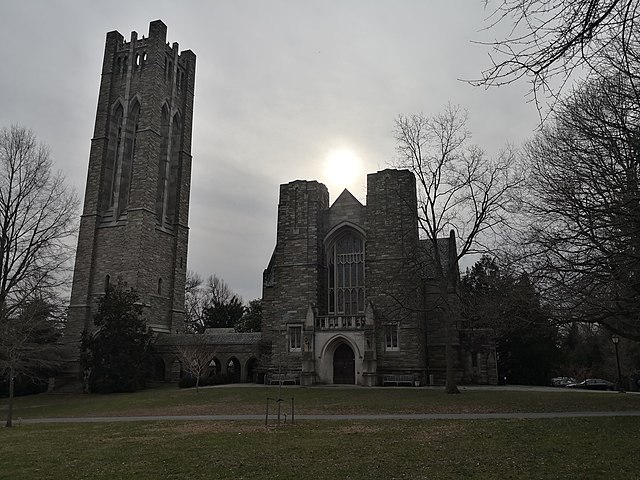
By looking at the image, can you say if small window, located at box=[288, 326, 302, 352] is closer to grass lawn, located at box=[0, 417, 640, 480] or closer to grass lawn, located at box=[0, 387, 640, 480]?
→ grass lawn, located at box=[0, 387, 640, 480]

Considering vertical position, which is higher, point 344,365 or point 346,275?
point 346,275

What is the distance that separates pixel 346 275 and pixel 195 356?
36.1 feet

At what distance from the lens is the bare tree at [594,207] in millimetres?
10734

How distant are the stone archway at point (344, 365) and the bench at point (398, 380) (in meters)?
2.14

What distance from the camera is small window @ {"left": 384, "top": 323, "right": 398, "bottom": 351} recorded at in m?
30.8

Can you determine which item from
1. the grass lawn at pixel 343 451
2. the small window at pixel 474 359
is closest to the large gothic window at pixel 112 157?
the small window at pixel 474 359

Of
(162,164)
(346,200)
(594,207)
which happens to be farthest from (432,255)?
(162,164)

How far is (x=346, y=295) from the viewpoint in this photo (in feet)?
111

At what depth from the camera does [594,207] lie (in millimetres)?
11258

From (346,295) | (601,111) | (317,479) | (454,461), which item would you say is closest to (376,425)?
(454,461)

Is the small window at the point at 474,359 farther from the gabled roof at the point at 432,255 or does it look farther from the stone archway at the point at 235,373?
the stone archway at the point at 235,373

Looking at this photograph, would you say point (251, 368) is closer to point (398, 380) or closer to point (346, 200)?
point (398, 380)

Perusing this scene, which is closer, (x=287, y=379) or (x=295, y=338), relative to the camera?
(x=287, y=379)

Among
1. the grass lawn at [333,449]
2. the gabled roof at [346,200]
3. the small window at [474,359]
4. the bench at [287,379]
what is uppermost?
the gabled roof at [346,200]
